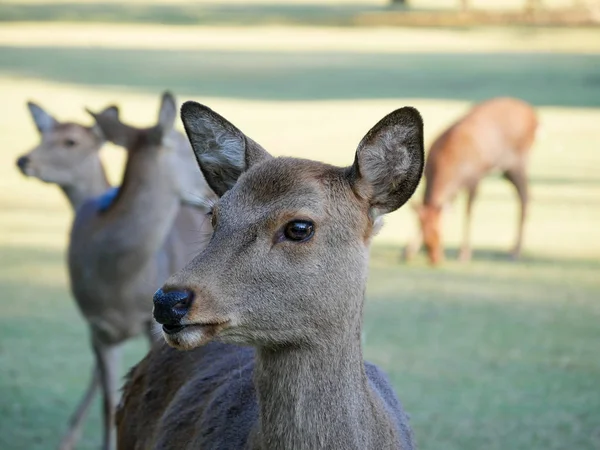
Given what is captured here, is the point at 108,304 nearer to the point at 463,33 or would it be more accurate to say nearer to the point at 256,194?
the point at 256,194

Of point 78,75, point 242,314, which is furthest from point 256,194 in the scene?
point 78,75

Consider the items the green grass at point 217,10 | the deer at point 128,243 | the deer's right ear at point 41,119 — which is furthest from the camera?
the green grass at point 217,10

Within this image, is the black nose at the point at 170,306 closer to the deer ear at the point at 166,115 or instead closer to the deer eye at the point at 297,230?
the deer eye at the point at 297,230

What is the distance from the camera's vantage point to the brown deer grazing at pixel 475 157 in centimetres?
990

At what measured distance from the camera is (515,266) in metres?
9.52

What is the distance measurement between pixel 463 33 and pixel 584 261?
25.5m

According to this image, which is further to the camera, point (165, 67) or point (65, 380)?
point (165, 67)

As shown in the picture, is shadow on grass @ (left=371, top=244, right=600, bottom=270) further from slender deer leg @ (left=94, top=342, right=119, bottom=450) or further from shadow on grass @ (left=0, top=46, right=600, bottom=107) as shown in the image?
shadow on grass @ (left=0, top=46, right=600, bottom=107)

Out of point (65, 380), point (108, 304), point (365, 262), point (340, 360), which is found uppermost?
point (365, 262)

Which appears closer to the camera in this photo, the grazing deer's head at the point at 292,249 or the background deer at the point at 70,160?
the grazing deer's head at the point at 292,249

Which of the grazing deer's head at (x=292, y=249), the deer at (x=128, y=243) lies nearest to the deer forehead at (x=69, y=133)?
the deer at (x=128, y=243)

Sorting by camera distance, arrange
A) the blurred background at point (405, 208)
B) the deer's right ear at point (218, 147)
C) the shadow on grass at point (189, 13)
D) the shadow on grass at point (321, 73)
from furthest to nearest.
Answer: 1. the shadow on grass at point (189, 13)
2. the shadow on grass at point (321, 73)
3. the blurred background at point (405, 208)
4. the deer's right ear at point (218, 147)

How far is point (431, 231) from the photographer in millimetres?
9609

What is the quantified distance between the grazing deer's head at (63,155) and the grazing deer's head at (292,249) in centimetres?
382
